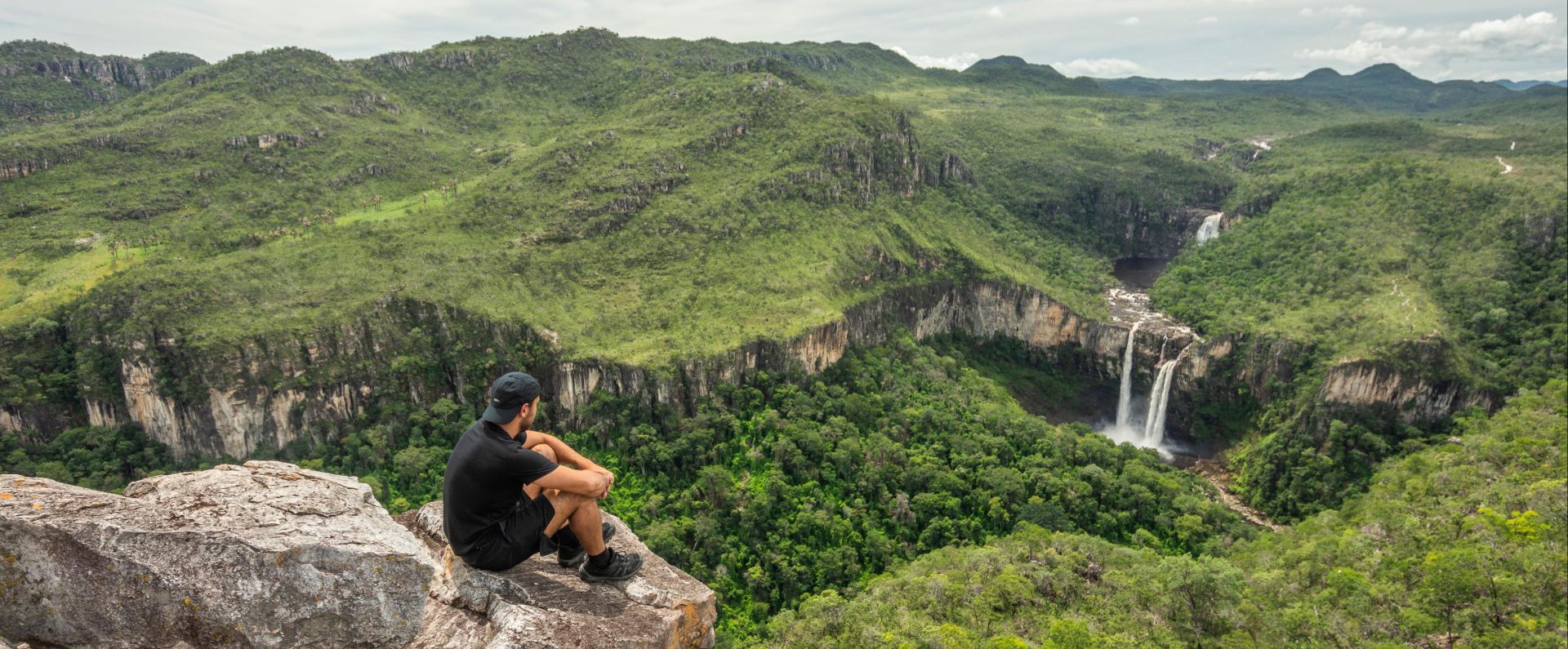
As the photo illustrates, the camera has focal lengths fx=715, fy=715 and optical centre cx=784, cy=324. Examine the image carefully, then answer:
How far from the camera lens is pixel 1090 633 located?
101ft

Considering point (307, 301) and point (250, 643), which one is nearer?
point (250, 643)

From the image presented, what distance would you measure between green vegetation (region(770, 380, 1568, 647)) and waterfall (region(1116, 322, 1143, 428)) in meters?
29.5

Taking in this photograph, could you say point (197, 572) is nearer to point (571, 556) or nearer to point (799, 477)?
point (571, 556)

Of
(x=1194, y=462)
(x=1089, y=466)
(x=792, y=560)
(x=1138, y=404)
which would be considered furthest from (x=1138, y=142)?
(x=792, y=560)

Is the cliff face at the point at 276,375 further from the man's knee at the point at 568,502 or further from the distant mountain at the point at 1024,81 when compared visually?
the distant mountain at the point at 1024,81

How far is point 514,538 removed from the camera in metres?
8.41

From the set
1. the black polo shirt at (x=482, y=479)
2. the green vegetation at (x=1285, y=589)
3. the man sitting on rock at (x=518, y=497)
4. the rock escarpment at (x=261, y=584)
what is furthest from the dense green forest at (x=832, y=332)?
the black polo shirt at (x=482, y=479)

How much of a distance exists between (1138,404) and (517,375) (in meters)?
79.1

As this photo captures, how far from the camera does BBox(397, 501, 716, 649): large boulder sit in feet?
25.9

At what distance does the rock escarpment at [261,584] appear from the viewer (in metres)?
7.19

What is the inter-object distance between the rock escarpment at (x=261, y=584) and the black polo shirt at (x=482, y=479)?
653 mm

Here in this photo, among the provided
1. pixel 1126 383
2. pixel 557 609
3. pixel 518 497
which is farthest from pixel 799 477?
pixel 1126 383

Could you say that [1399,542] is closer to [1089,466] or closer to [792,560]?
[1089,466]

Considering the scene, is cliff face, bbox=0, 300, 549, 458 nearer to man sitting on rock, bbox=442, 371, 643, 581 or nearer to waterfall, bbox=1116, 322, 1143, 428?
man sitting on rock, bbox=442, 371, 643, 581
